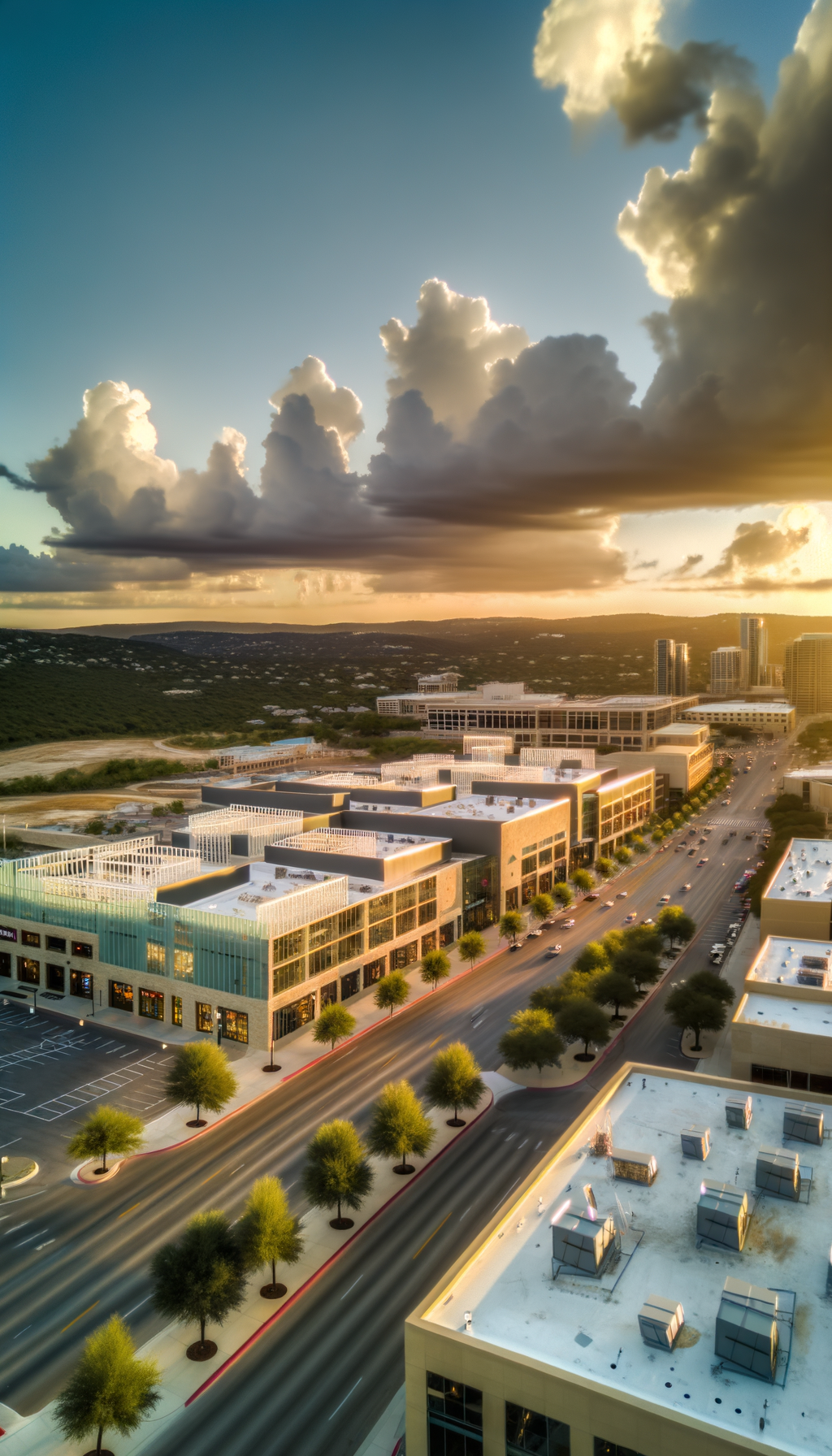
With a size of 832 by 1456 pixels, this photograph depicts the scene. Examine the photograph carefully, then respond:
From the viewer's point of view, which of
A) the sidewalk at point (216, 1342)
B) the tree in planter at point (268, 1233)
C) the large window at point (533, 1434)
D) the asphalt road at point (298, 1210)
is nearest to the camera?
the large window at point (533, 1434)

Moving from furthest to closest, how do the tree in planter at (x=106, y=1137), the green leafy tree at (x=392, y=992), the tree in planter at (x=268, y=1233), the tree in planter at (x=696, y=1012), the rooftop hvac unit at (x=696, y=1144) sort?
1. the green leafy tree at (x=392, y=992)
2. the tree in planter at (x=696, y=1012)
3. the tree in planter at (x=106, y=1137)
4. the tree in planter at (x=268, y=1233)
5. the rooftop hvac unit at (x=696, y=1144)

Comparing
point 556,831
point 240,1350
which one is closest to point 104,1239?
point 240,1350

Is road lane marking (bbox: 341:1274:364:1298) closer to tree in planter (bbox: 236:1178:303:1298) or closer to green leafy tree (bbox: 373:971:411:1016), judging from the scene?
tree in planter (bbox: 236:1178:303:1298)

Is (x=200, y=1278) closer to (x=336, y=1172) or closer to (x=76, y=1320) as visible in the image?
(x=76, y=1320)

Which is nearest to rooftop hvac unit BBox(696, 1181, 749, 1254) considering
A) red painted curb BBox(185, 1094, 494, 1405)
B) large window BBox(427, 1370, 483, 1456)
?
large window BBox(427, 1370, 483, 1456)

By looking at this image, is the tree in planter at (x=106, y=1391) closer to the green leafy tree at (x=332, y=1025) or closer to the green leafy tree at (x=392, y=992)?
the green leafy tree at (x=332, y=1025)

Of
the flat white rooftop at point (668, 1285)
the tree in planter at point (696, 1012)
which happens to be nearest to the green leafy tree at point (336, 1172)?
the flat white rooftop at point (668, 1285)
